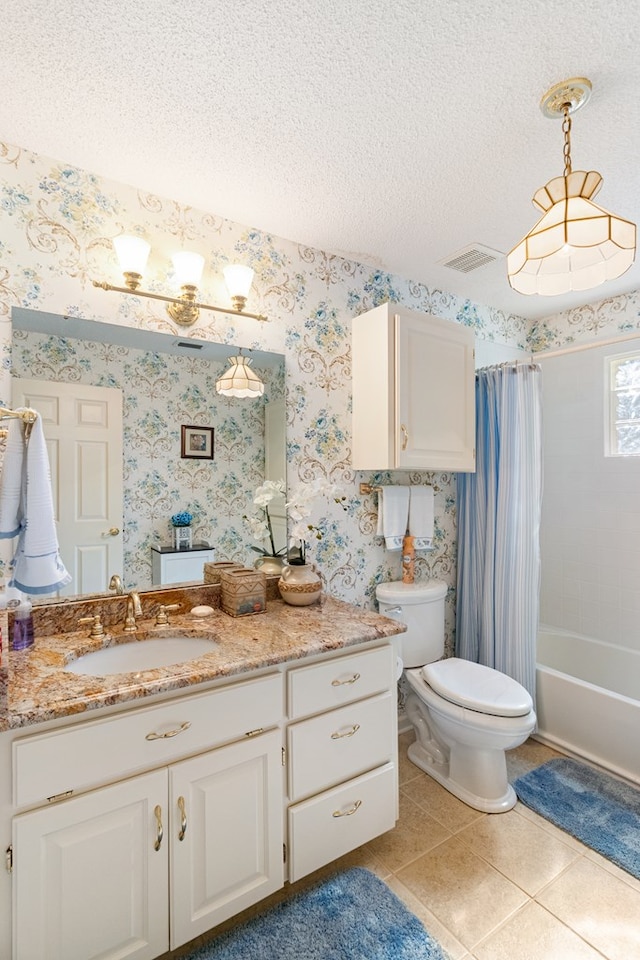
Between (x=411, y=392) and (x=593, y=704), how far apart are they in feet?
5.22

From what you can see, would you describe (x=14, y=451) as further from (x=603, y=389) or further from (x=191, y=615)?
(x=603, y=389)

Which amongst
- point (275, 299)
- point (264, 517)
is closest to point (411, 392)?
point (275, 299)

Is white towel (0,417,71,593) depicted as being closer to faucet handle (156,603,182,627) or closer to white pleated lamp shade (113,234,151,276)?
faucet handle (156,603,182,627)

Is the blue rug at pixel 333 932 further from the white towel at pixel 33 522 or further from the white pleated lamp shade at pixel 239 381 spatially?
the white pleated lamp shade at pixel 239 381

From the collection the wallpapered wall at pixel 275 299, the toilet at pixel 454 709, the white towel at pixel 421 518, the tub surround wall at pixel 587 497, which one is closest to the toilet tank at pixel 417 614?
the toilet at pixel 454 709

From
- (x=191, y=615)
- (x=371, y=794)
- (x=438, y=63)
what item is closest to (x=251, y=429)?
(x=191, y=615)

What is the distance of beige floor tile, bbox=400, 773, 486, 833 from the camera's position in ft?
5.91

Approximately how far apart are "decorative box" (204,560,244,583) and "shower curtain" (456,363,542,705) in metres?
1.33

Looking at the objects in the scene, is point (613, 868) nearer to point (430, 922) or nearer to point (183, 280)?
point (430, 922)

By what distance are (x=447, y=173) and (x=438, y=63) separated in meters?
0.45

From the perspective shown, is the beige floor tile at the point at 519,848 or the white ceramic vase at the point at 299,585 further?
the white ceramic vase at the point at 299,585

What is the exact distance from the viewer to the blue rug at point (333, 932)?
127 cm

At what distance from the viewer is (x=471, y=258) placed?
222 cm

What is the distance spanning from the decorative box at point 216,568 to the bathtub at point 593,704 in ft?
5.19
